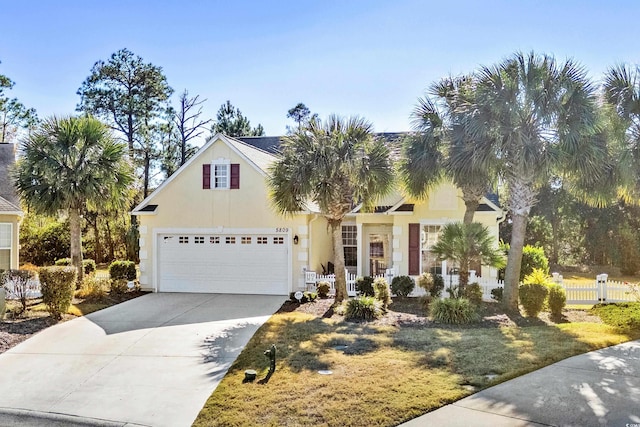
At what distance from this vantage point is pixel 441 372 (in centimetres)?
775

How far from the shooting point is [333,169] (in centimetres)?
1323

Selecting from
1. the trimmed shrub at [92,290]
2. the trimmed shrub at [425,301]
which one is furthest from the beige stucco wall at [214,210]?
the trimmed shrub at [425,301]

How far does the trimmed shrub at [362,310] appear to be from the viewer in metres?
12.6

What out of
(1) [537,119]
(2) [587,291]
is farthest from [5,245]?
(2) [587,291]

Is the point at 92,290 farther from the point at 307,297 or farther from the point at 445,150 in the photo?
the point at 445,150

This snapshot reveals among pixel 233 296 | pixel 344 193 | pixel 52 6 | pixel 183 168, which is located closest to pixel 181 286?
pixel 233 296

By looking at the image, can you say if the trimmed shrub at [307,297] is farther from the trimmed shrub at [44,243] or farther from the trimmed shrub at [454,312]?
the trimmed shrub at [44,243]

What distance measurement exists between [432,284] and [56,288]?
1095cm

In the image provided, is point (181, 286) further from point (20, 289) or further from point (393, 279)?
point (393, 279)

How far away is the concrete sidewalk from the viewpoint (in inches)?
231

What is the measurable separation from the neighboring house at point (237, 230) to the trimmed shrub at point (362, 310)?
4.08 metres

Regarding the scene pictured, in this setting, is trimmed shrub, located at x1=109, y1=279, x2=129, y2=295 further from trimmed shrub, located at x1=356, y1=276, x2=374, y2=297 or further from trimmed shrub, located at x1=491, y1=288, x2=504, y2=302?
trimmed shrub, located at x1=491, y1=288, x2=504, y2=302

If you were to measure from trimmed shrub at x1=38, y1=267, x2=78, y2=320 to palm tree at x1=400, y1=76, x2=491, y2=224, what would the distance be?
33.5ft

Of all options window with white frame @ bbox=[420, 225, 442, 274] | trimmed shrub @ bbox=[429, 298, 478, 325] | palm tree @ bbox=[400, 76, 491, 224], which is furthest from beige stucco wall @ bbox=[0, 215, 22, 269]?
trimmed shrub @ bbox=[429, 298, 478, 325]
